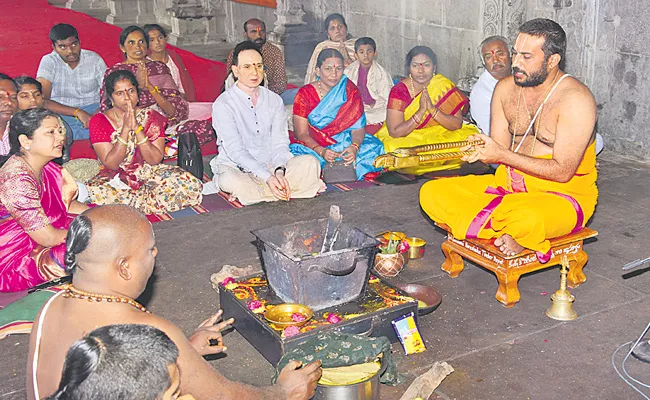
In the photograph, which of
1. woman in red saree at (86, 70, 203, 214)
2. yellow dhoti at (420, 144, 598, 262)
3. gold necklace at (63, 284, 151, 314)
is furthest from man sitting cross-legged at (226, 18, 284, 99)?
gold necklace at (63, 284, 151, 314)

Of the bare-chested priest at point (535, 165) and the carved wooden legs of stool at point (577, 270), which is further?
the carved wooden legs of stool at point (577, 270)

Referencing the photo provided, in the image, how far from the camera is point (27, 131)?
16.5ft

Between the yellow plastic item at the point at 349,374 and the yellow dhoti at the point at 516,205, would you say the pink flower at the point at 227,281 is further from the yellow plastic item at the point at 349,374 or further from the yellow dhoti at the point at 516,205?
the yellow dhoti at the point at 516,205

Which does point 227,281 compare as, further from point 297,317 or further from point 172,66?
point 172,66

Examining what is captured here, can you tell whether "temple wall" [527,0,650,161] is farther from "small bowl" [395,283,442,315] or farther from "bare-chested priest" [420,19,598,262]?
"small bowl" [395,283,442,315]

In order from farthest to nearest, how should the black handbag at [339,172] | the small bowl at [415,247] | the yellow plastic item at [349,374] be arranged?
1. the black handbag at [339,172]
2. the small bowl at [415,247]
3. the yellow plastic item at [349,374]

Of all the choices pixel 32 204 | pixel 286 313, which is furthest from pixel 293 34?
pixel 286 313

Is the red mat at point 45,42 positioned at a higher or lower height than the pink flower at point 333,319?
higher

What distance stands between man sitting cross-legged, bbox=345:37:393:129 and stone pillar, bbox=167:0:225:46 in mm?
7082

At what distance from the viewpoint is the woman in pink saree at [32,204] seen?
5.01m

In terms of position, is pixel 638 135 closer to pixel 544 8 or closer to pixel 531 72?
pixel 544 8

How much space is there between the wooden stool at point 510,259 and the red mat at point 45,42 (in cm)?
647

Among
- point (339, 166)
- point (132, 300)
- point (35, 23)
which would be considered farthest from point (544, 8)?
point (35, 23)

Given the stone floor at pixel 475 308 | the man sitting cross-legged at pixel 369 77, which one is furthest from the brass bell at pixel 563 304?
the man sitting cross-legged at pixel 369 77
